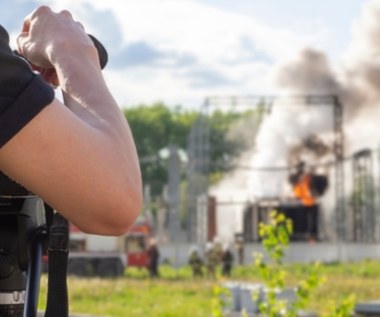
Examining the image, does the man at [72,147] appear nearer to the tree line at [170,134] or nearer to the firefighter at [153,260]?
the firefighter at [153,260]

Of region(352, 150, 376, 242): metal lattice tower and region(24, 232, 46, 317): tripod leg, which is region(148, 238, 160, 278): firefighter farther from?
region(24, 232, 46, 317): tripod leg

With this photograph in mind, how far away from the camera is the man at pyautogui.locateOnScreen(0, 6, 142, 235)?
115 cm

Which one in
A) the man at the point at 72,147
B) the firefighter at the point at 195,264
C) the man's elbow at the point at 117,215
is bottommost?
the man's elbow at the point at 117,215

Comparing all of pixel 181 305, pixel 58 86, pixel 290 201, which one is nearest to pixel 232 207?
pixel 290 201

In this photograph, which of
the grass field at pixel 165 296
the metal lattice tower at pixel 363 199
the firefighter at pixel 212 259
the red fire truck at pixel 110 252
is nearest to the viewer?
the grass field at pixel 165 296

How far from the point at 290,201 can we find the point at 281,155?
1209 cm

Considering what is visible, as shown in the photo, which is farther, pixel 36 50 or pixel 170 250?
pixel 170 250

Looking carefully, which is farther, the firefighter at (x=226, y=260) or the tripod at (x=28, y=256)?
the firefighter at (x=226, y=260)

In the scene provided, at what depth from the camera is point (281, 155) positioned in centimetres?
5872

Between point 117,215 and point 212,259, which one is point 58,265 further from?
point 212,259

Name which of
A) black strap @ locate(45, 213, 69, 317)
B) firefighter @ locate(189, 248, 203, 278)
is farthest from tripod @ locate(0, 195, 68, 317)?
firefighter @ locate(189, 248, 203, 278)

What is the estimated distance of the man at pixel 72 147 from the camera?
1151 millimetres

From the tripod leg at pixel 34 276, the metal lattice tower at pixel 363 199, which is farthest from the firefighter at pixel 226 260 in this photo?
the tripod leg at pixel 34 276

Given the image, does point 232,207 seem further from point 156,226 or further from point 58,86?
point 58,86
